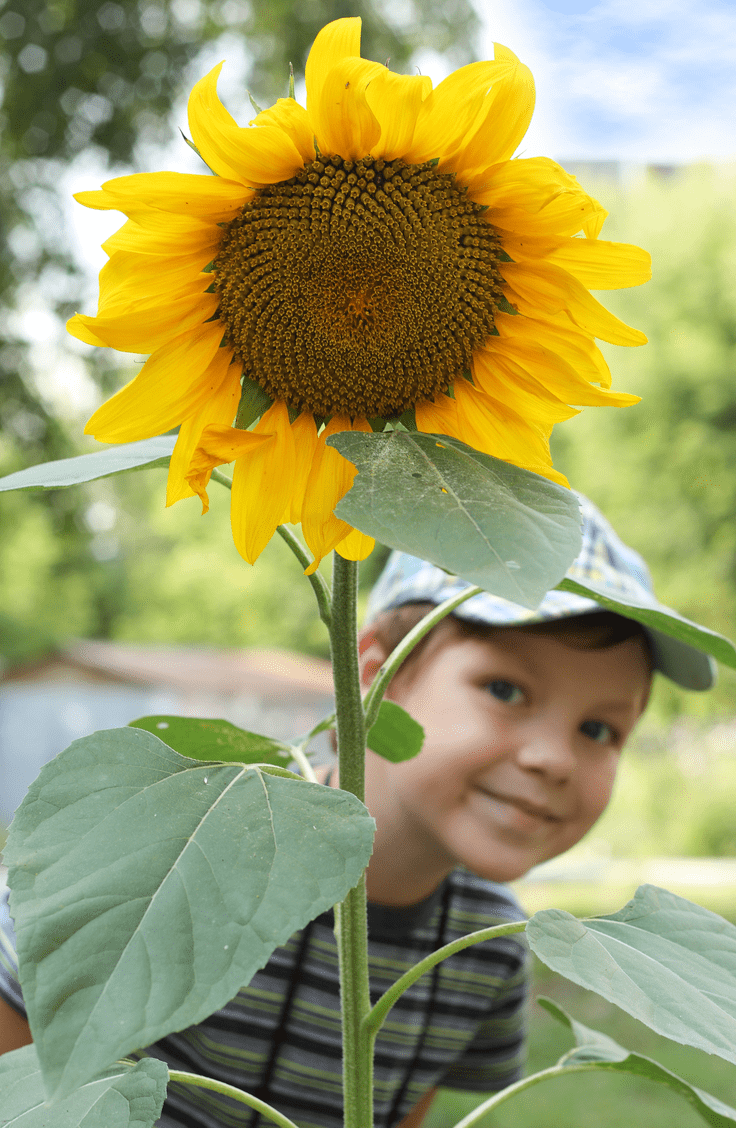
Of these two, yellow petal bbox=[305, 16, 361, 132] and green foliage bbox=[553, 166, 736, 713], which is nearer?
yellow petal bbox=[305, 16, 361, 132]

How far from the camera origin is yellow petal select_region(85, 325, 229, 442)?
Answer: 473mm

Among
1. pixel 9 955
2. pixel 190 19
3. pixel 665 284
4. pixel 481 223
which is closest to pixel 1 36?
pixel 190 19

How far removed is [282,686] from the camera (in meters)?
8.96

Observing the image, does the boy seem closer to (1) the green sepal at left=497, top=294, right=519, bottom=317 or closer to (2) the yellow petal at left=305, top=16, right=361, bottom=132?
(1) the green sepal at left=497, top=294, right=519, bottom=317

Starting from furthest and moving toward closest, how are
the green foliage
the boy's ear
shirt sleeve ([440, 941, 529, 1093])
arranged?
the green foliage
shirt sleeve ([440, 941, 529, 1093])
the boy's ear

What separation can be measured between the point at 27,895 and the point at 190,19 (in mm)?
4796

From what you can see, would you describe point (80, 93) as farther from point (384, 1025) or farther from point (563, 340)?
point (563, 340)

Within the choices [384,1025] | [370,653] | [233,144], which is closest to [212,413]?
[233,144]

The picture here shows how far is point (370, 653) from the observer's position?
115 cm

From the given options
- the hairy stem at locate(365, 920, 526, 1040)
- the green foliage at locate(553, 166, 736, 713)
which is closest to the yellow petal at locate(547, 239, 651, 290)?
the hairy stem at locate(365, 920, 526, 1040)

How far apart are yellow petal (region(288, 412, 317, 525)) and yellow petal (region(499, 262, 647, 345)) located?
Answer: 0.12 m

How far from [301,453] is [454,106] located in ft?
0.56

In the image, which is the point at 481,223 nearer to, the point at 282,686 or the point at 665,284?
the point at 282,686

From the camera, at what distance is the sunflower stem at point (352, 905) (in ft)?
1.65
